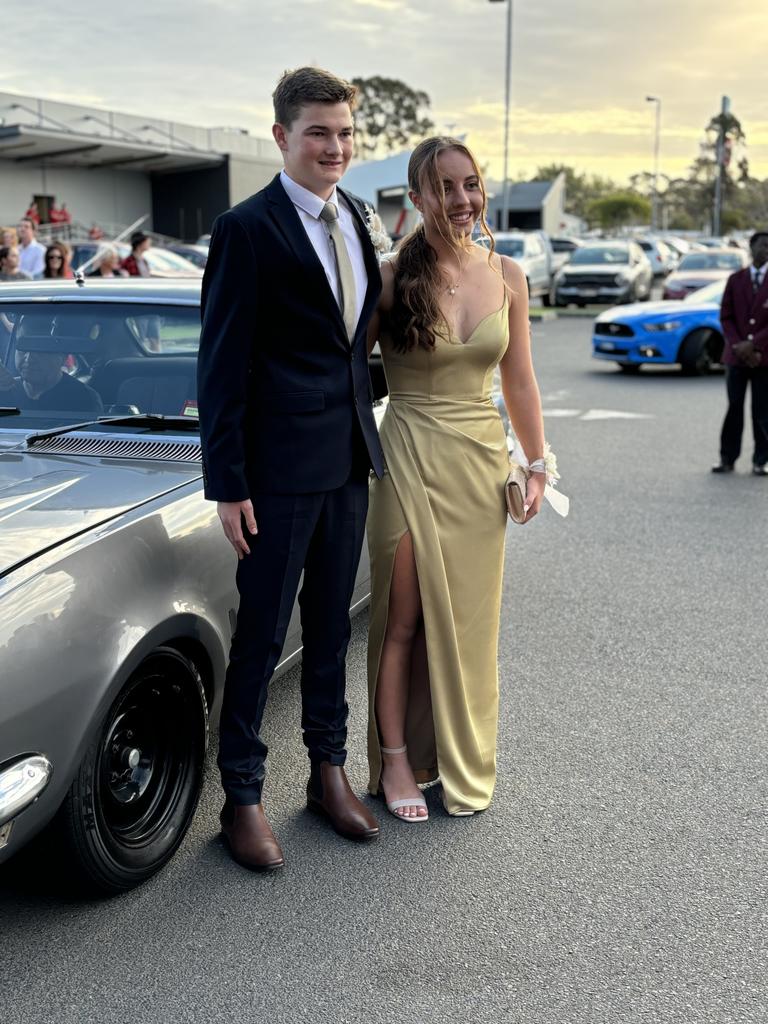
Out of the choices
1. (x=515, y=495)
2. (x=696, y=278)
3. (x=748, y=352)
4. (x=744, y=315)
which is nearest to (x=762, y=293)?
(x=744, y=315)

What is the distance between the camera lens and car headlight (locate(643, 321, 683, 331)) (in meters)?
14.6

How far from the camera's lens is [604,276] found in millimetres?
25516

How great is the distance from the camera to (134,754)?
293cm

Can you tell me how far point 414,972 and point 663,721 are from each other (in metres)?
1.81

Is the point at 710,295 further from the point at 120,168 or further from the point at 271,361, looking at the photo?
the point at 120,168

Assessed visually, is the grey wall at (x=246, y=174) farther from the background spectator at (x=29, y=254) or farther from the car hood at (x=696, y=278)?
the background spectator at (x=29, y=254)

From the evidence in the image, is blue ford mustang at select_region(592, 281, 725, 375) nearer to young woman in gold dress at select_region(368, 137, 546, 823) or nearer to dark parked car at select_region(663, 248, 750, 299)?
dark parked car at select_region(663, 248, 750, 299)

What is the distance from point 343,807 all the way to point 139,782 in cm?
63

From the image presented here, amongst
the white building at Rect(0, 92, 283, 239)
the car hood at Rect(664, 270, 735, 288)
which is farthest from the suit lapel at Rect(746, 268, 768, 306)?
the white building at Rect(0, 92, 283, 239)

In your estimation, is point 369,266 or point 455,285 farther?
point 455,285

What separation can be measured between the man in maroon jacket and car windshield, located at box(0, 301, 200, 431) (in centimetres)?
550

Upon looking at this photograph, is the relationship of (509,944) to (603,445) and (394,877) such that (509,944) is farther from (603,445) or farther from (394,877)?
(603,445)

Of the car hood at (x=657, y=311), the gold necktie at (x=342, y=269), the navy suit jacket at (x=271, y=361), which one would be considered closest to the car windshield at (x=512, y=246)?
the car hood at (x=657, y=311)

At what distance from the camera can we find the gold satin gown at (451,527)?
130 inches
